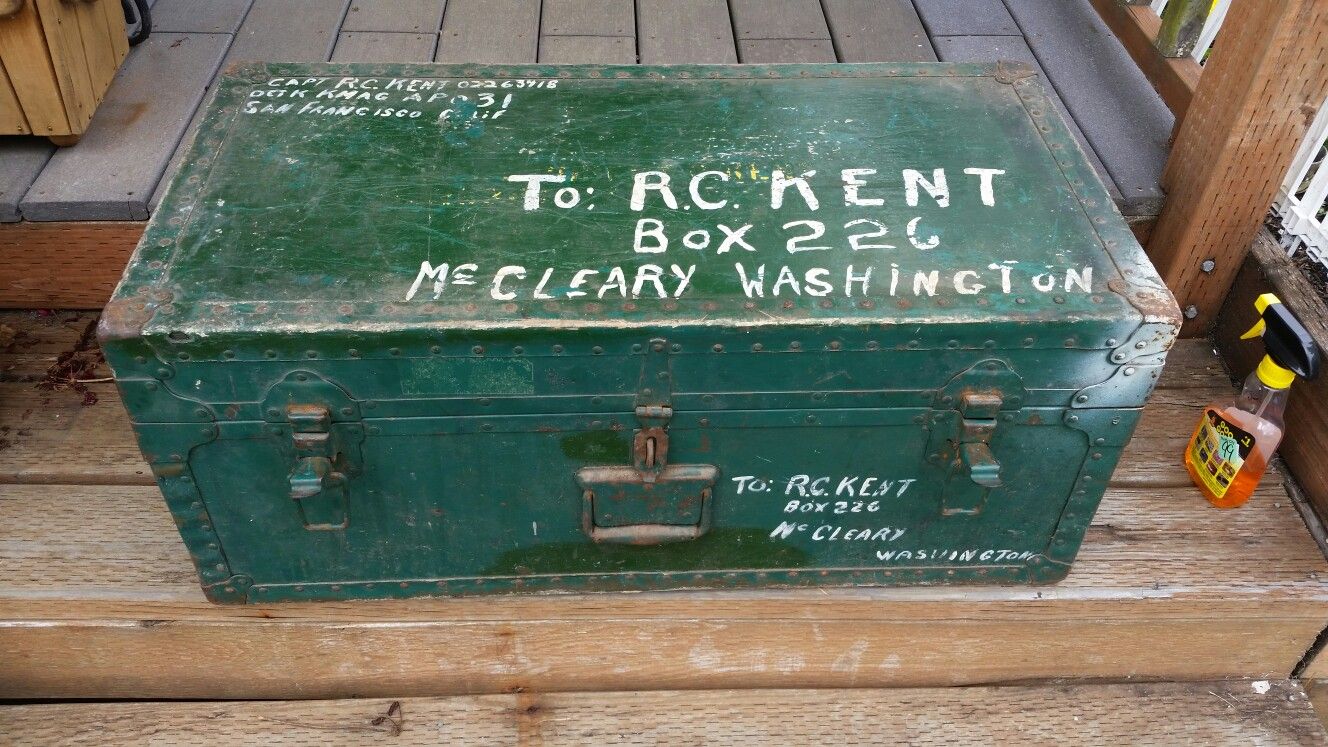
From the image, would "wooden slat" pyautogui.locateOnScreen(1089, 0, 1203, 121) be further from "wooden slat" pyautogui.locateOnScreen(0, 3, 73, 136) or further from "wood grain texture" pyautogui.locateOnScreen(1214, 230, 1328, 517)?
"wooden slat" pyautogui.locateOnScreen(0, 3, 73, 136)

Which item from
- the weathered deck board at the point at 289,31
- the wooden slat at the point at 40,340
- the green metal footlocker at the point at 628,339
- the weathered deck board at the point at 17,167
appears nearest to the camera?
the green metal footlocker at the point at 628,339

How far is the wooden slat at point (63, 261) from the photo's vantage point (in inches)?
Answer: 79.7

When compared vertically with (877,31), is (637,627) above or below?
below

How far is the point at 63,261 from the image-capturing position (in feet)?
6.87

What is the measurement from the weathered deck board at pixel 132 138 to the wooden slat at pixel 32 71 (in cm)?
8

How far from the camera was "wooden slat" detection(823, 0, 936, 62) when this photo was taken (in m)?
2.49

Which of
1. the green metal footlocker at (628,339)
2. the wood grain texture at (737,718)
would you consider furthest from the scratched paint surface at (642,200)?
the wood grain texture at (737,718)

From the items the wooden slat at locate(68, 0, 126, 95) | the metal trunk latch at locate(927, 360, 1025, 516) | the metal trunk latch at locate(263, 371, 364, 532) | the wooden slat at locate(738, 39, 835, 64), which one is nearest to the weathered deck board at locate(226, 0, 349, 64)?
the wooden slat at locate(68, 0, 126, 95)

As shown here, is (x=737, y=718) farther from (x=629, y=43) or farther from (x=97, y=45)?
(x=97, y=45)

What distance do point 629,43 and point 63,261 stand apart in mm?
1357

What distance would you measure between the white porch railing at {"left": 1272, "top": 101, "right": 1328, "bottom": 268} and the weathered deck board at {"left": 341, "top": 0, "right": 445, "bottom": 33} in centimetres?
194

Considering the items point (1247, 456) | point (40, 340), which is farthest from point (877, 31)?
point (40, 340)

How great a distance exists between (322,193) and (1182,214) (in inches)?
64.6

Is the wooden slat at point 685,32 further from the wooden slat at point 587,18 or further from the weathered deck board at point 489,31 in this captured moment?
the weathered deck board at point 489,31
